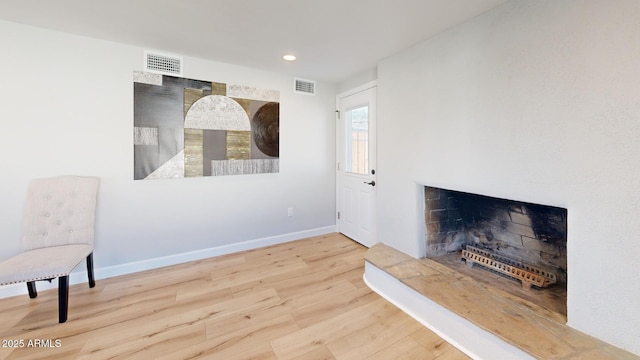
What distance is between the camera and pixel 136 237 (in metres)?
2.62

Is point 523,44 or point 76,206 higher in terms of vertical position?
point 523,44

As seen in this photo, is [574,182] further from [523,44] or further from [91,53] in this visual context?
[91,53]

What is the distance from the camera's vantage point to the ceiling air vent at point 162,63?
8.39 feet

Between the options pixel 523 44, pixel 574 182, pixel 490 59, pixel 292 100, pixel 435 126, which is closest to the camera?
pixel 574 182

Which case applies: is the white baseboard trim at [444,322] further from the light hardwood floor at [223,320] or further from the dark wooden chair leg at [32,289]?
the dark wooden chair leg at [32,289]

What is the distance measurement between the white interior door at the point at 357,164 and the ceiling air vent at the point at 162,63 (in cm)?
210

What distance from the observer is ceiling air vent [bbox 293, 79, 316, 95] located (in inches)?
136

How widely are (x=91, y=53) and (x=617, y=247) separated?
164 inches

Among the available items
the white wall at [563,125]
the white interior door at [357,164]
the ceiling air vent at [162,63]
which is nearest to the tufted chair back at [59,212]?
the ceiling air vent at [162,63]

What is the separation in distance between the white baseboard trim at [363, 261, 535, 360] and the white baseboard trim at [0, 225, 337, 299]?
152cm

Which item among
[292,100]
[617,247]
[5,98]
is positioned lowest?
[617,247]

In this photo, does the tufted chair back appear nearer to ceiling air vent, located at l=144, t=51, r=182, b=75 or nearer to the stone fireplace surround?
ceiling air vent, located at l=144, t=51, r=182, b=75

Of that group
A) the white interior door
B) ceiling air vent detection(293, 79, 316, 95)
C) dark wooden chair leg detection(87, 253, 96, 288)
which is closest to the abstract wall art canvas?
ceiling air vent detection(293, 79, 316, 95)

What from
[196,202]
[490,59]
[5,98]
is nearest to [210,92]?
[196,202]
